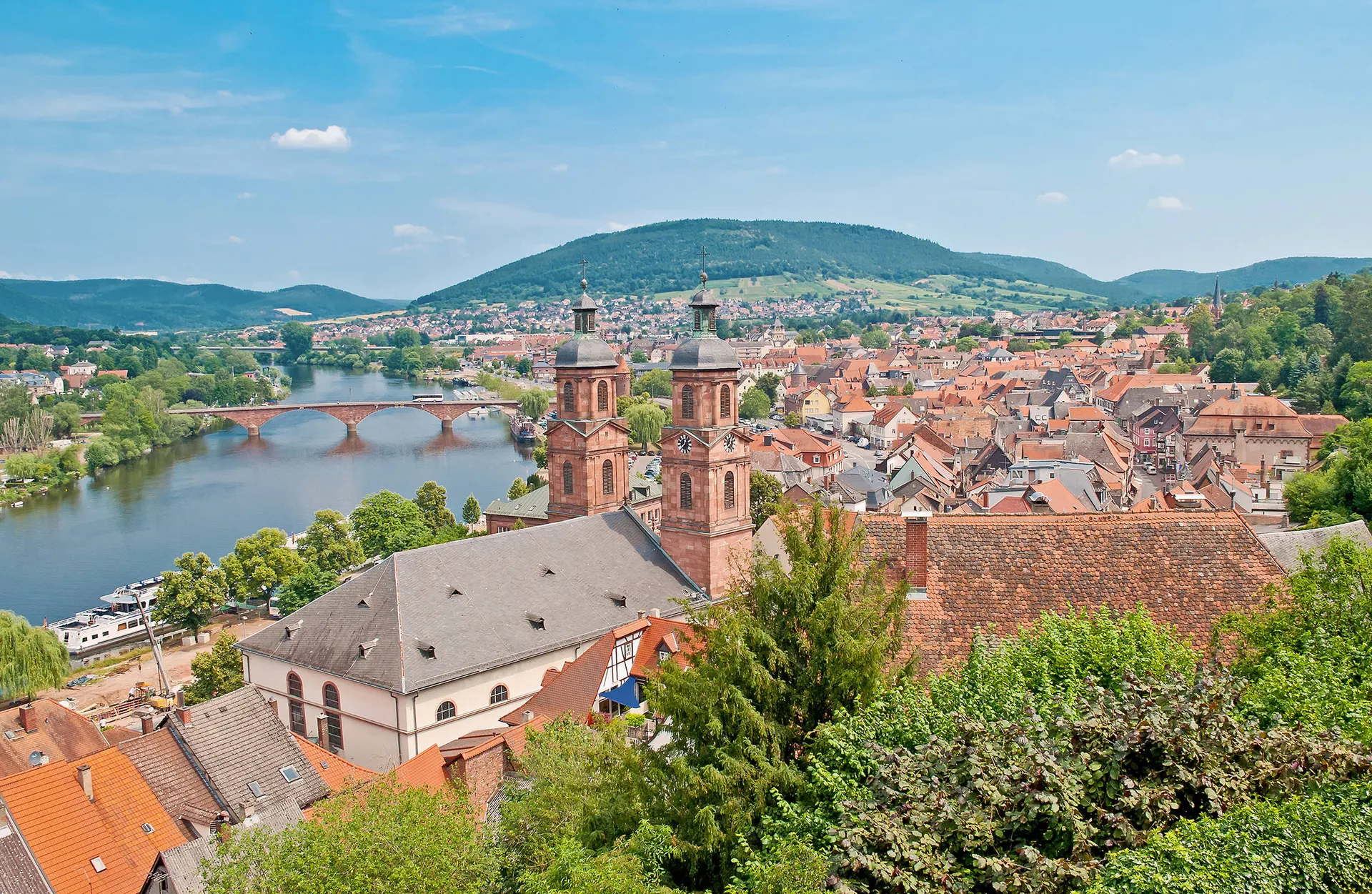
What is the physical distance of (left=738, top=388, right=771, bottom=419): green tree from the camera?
9906cm

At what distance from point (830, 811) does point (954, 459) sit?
193 ft

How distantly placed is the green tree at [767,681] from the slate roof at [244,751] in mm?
11132

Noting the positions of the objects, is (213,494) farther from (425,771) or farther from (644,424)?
(425,771)

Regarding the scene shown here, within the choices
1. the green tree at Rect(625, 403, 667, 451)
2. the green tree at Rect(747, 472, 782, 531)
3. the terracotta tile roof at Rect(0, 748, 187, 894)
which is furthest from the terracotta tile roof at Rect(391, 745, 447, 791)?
the green tree at Rect(625, 403, 667, 451)

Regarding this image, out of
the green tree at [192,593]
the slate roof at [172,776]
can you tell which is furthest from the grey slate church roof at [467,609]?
the green tree at [192,593]

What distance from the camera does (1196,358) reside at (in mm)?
106125

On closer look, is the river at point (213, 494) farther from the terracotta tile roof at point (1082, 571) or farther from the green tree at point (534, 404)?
the terracotta tile roof at point (1082, 571)

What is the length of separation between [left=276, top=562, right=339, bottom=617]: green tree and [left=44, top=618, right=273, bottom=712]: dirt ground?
1639mm

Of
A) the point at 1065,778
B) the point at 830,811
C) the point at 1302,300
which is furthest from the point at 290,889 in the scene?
the point at 1302,300

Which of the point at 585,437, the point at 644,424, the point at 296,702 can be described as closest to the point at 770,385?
the point at 644,424

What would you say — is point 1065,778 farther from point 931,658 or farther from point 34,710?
point 34,710

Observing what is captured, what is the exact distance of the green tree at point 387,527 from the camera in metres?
46.5

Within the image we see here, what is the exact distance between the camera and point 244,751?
65.7 ft

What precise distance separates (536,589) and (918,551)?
1395 cm
